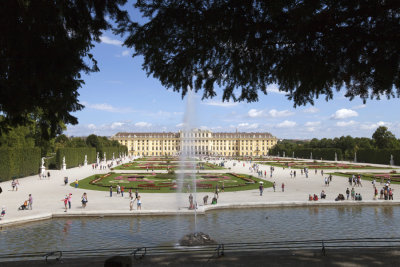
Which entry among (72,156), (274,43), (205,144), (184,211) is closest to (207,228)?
(184,211)

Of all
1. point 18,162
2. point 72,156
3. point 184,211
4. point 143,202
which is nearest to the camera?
point 184,211

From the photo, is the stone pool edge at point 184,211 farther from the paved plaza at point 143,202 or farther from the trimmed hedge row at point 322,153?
the trimmed hedge row at point 322,153

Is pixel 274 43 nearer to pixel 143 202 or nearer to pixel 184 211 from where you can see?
pixel 184 211

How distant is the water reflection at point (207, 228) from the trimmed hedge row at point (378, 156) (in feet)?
153

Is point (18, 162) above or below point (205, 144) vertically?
below

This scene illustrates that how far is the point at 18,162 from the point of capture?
34594mm

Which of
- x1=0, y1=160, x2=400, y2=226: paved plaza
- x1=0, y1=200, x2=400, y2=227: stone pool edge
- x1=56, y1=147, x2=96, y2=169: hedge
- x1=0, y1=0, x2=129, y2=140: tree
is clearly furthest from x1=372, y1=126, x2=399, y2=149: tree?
x1=0, y1=0, x2=129, y2=140: tree

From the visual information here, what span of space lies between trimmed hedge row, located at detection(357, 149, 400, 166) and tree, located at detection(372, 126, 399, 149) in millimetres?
10979

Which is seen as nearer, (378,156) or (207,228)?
(207,228)

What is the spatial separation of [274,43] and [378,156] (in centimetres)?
6553

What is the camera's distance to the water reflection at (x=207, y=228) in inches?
475

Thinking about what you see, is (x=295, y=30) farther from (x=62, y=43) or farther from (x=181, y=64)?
(x=62, y=43)

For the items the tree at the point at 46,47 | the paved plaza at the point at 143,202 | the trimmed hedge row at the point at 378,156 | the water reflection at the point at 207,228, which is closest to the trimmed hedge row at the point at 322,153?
the trimmed hedge row at the point at 378,156

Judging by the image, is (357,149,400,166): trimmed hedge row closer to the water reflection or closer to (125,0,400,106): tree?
the water reflection
